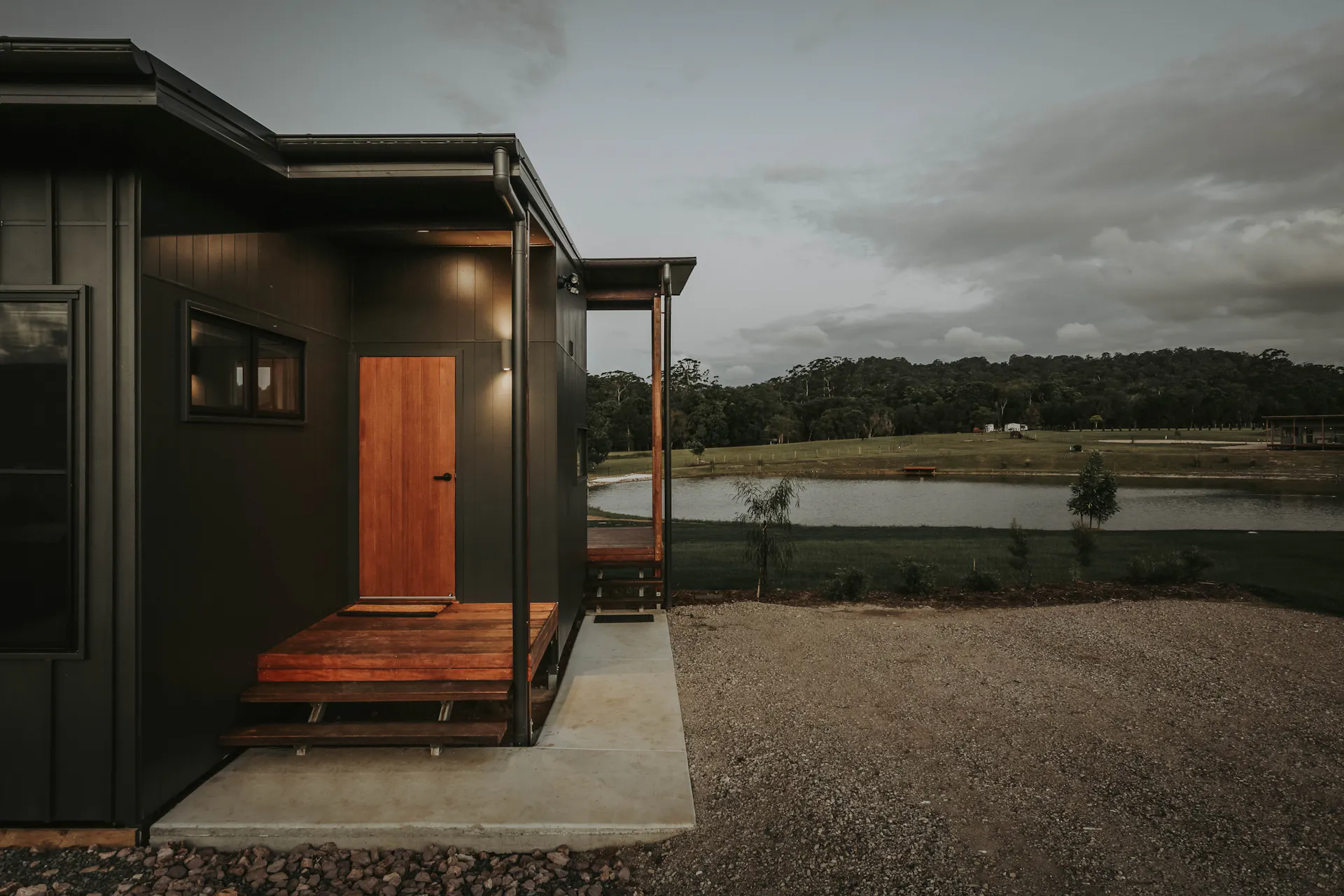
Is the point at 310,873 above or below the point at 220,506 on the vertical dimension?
below

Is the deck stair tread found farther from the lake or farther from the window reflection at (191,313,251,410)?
the lake

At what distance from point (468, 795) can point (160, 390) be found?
220 cm

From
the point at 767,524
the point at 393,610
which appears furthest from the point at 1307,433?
the point at 393,610

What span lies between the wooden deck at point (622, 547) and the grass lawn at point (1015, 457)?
684 inches

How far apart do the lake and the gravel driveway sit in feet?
29.9

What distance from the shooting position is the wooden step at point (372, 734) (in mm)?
2824

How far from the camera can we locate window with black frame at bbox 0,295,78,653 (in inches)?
91.3

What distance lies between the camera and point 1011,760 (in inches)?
121

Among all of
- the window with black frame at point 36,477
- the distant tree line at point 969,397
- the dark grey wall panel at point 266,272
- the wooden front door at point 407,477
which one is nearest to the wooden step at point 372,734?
the window with black frame at point 36,477

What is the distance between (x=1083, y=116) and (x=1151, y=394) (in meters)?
21.6

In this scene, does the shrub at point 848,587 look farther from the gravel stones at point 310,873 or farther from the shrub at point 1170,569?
the gravel stones at point 310,873

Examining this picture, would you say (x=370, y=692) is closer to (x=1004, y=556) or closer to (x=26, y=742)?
(x=26, y=742)

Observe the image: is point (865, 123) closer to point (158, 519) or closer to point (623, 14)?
point (623, 14)

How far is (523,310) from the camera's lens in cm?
310
